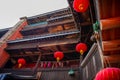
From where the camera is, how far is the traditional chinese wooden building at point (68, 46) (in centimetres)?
538

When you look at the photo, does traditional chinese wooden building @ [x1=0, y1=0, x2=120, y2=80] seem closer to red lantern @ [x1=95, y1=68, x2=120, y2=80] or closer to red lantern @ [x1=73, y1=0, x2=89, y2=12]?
red lantern @ [x1=73, y1=0, x2=89, y2=12]

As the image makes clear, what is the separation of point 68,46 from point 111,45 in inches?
235

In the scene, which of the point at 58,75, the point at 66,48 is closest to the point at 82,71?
the point at 58,75

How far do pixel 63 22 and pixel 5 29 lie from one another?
7.11m

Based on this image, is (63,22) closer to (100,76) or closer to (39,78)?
(39,78)

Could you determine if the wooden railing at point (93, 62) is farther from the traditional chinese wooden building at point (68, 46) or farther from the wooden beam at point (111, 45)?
the wooden beam at point (111, 45)

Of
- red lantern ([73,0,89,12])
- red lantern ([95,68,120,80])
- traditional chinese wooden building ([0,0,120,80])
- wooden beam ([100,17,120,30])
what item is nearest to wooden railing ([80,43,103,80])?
traditional chinese wooden building ([0,0,120,80])

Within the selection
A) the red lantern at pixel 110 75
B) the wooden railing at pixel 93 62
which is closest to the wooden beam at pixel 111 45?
the wooden railing at pixel 93 62

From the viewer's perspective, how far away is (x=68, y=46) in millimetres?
11250

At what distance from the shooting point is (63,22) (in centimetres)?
1500

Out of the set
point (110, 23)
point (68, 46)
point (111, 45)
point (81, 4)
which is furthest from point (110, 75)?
point (68, 46)

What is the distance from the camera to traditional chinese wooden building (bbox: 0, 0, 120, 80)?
538 cm

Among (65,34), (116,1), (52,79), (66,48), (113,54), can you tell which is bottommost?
(52,79)

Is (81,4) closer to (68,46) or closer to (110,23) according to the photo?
(110,23)
